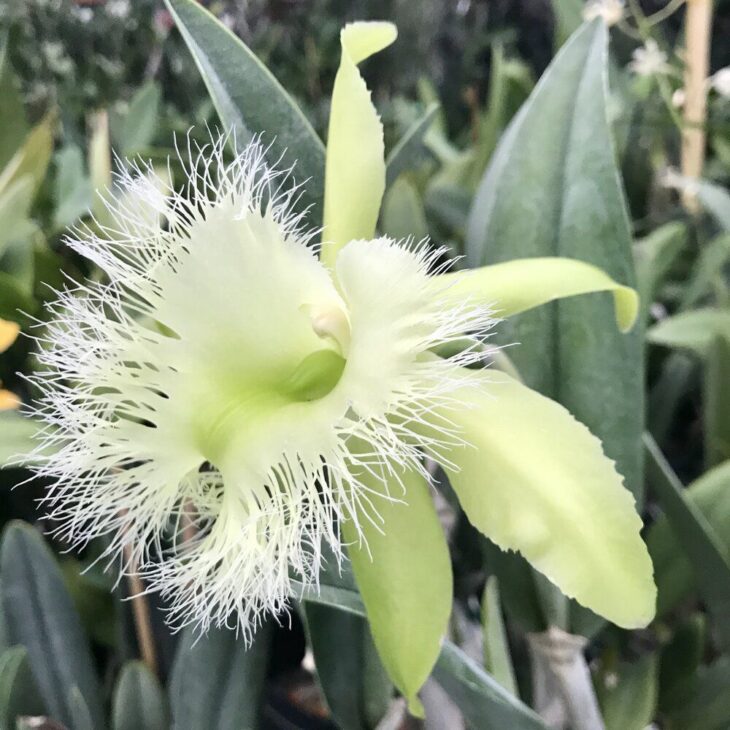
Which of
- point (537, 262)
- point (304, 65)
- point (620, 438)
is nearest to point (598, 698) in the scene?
point (620, 438)

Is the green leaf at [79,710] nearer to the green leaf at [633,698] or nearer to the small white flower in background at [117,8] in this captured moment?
the green leaf at [633,698]

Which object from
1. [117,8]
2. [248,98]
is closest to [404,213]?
[248,98]

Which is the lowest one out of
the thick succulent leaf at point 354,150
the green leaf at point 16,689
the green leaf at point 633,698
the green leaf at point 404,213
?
the green leaf at point 633,698

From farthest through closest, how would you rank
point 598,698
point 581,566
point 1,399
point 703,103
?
point 703,103 → point 598,698 → point 1,399 → point 581,566

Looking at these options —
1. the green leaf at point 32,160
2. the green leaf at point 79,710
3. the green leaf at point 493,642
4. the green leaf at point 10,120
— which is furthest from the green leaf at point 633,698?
the green leaf at point 10,120

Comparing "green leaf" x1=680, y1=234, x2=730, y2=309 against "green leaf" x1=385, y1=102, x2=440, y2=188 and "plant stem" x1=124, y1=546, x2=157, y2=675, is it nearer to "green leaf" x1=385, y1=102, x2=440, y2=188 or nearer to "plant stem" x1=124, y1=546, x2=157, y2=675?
"green leaf" x1=385, y1=102, x2=440, y2=188

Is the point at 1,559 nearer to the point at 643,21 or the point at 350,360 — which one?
the point at 350,360
